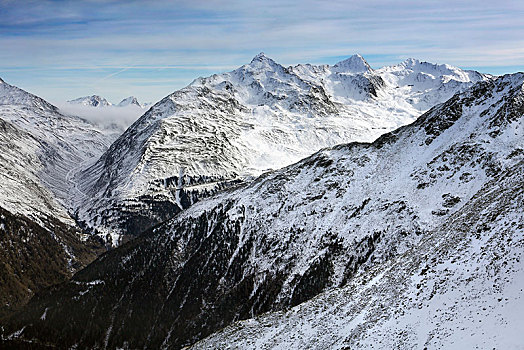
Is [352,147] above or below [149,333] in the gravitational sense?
above

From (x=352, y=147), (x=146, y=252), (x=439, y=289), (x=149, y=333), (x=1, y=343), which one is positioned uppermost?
(x=352, y=147)

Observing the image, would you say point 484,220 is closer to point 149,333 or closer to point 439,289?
point 439,289

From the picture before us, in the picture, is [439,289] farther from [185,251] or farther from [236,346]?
[185,251]

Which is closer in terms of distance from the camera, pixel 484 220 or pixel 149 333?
pixel 484 220

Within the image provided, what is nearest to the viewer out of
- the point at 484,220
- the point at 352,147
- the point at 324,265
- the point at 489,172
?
the point at 484,220

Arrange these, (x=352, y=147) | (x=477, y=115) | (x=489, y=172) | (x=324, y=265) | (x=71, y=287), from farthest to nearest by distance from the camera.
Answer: (x=71, y=287)
(x=352, y=147)
(x=477, y=115)
(x=324, y=265)
(x=489, y=172)

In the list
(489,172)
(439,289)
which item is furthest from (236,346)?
(489,172)
